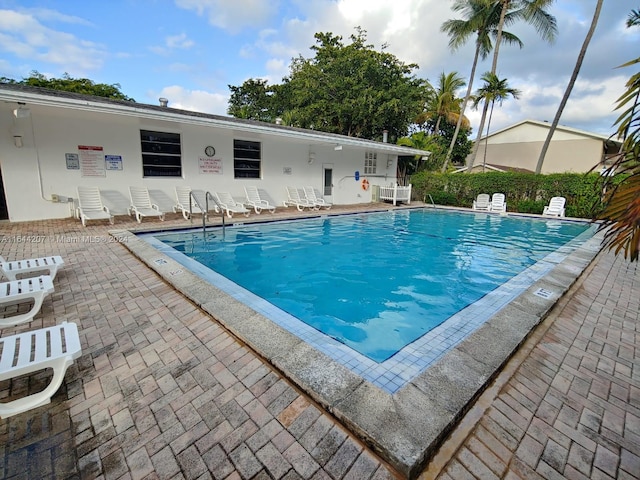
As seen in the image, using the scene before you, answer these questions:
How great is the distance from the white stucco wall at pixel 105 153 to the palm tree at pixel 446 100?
48.1ft

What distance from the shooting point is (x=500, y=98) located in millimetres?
16469

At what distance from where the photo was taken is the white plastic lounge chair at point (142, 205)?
27.1 ft

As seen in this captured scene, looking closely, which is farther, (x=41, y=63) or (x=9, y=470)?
(x=41, y=63)

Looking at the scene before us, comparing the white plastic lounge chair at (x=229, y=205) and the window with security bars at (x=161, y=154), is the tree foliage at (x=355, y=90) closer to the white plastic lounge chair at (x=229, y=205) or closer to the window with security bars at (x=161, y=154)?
the white plastic lounge chair at (x=229, y=205)

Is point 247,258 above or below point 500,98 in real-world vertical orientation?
below

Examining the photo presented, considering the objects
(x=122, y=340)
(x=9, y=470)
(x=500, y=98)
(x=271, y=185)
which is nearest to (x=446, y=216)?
(x=271, y=185)

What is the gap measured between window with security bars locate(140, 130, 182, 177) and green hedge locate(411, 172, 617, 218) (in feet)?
40.9

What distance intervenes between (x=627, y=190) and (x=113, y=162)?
33.9 feet

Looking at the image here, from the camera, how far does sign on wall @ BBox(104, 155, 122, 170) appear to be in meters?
8.43

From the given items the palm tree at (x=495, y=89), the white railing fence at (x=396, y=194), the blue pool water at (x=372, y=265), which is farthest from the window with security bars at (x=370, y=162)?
the palm tree at (x=495, y=89)

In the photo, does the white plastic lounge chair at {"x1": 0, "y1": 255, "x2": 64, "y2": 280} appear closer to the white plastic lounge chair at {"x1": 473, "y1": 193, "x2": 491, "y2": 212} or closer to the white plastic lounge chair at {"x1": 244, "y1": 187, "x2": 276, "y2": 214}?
the white plastic lounge chair at {"x1": 244, "y1": 187, "x2": 276, "y2": 214}

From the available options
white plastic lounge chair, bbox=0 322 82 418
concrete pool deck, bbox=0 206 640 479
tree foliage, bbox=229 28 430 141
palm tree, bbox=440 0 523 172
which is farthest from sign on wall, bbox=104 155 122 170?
palm tree, bbox=440 0 523 172

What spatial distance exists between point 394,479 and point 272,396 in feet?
2.84

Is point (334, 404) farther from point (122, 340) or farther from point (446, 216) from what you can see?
point (446, 216)
